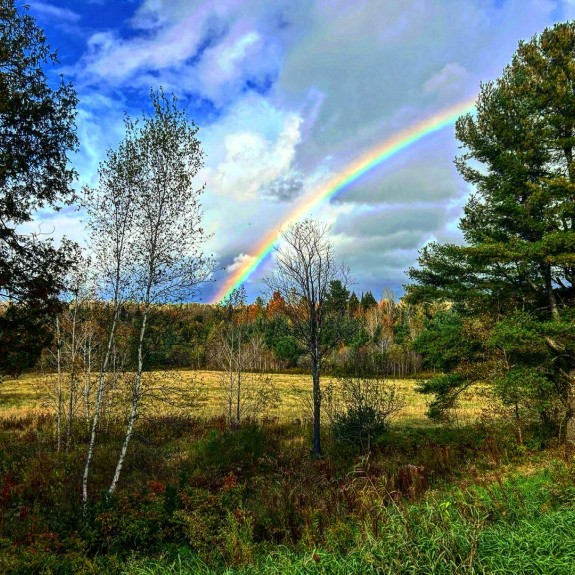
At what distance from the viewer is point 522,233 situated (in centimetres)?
1265

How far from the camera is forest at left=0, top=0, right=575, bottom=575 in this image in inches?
187

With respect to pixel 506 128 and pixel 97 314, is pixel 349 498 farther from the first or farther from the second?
pixel 506 128

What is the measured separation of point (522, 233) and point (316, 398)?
8.59m

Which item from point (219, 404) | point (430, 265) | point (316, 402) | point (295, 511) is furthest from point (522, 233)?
point (219, 404)

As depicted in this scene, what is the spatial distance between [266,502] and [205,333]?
69.9 metres

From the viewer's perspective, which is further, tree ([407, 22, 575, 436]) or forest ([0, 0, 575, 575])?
tree ([407, 22, 575, 436])

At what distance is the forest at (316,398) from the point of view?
4742 mm

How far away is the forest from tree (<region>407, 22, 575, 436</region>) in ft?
0.24

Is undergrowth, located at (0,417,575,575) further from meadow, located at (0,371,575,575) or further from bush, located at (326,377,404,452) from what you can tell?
bush, located at (326,377,404,452)

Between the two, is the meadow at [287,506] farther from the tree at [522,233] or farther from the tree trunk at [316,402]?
the tree at [522,233]

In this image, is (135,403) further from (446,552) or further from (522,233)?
(522,233)

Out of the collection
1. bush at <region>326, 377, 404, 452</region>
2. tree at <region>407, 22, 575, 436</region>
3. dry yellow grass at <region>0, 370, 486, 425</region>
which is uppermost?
tree at <region>407, 22, 575, 436</region>

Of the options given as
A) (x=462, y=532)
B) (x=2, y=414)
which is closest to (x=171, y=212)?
(x=462, y=532)

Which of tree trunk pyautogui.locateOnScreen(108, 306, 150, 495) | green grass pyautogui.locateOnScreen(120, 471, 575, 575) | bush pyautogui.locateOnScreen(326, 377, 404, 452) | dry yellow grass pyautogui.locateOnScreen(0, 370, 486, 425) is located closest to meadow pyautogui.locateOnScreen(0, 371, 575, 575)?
green grass pyautogui.locateOnScreen(120, 471, 575, 575)
